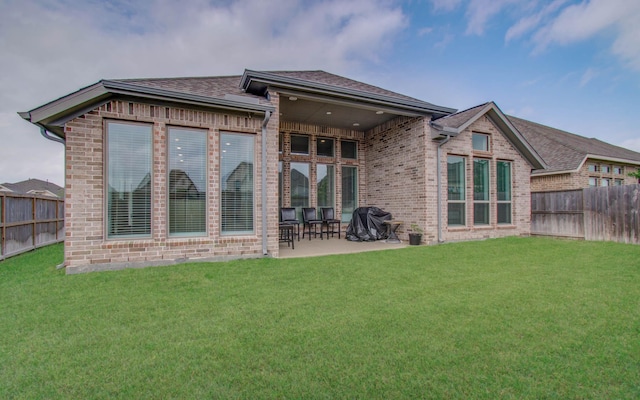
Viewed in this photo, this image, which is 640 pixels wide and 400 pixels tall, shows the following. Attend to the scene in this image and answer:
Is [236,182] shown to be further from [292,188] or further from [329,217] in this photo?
[329,217]

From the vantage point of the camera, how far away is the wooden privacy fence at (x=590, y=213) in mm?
7422

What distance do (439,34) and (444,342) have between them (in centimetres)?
1084

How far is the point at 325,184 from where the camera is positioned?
31.3 feet

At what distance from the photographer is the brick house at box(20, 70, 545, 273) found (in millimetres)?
4602

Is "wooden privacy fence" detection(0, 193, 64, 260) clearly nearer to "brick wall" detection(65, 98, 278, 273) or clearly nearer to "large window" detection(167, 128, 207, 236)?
"brick wall" detection(65, 98, 278, 273)

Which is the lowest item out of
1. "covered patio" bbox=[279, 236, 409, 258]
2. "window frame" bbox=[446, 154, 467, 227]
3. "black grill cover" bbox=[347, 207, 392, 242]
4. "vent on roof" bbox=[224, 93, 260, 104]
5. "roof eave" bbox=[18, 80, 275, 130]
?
"covered patio" bbox=[279, 236, 409, 258]

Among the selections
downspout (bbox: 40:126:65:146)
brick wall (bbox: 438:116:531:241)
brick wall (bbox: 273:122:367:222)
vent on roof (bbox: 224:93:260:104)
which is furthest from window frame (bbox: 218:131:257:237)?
brick wall (bbox: 438:116:531:241)

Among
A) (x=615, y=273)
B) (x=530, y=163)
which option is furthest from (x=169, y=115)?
(x=530, y=163)

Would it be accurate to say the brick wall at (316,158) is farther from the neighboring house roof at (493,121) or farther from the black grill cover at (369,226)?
the neighboring house roof at (493,121)

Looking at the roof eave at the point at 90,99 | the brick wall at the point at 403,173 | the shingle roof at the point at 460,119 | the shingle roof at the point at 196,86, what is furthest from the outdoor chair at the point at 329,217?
the roof eave at the point at 90,99

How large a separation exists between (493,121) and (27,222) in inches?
523

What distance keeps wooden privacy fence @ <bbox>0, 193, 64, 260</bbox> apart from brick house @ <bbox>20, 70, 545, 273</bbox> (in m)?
2.72

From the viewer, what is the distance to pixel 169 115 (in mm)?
5090

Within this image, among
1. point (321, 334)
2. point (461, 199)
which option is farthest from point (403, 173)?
point (321, 334)
